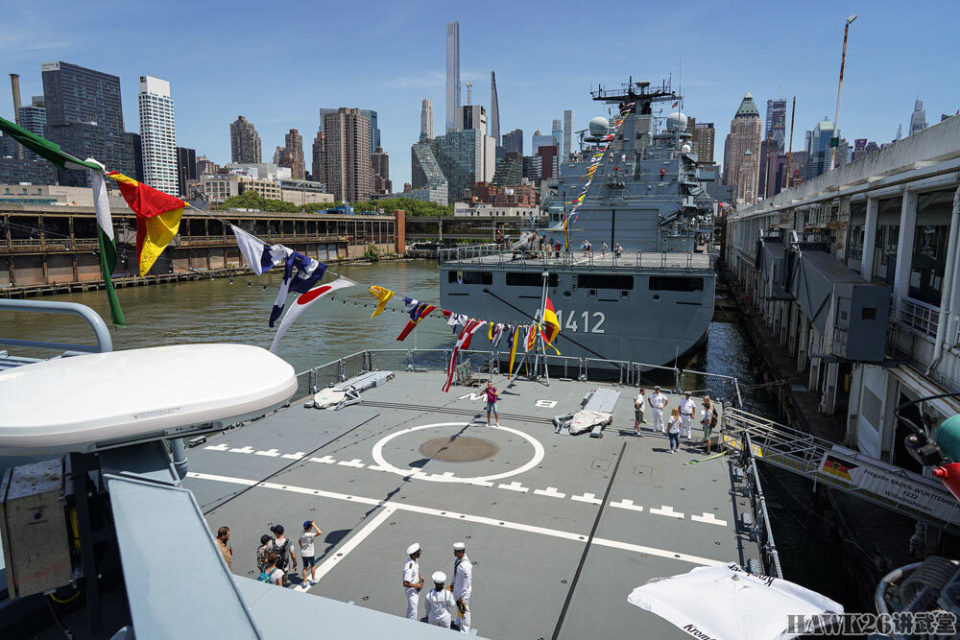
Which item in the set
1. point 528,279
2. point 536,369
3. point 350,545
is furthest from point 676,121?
point 350,545

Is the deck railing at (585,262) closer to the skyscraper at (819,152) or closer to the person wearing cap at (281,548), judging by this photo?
the person wearing cap at (281,548)

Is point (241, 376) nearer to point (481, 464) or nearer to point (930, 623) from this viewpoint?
point (930, 623)

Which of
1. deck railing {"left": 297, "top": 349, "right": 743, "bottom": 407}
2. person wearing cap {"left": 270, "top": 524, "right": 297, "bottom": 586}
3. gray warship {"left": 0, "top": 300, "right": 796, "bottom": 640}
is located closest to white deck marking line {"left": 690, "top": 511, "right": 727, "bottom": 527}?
gray warship {"left": 0, "top": 300, "right": 796, "bottom": 640}

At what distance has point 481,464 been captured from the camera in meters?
13.2

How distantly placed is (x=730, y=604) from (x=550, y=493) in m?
5.24

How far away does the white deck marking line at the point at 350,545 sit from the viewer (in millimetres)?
9062

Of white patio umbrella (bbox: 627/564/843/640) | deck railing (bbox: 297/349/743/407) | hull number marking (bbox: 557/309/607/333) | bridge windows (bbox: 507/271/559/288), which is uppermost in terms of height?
bridge windows (bbox: 507/271/559/288)

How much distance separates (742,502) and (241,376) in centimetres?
1054

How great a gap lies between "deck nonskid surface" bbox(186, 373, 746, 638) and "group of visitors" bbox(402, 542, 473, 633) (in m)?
0.71

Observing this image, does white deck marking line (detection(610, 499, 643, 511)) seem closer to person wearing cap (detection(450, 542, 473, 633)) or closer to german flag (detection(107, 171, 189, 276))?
person wearing cap (detection(450, 542, 473, 633))

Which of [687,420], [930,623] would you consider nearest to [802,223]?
[687,420]

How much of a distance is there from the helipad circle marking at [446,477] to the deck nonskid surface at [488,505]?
44mm

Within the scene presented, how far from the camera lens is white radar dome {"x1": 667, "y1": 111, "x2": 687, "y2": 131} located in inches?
1310

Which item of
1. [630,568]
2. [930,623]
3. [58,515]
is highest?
[58,515]
